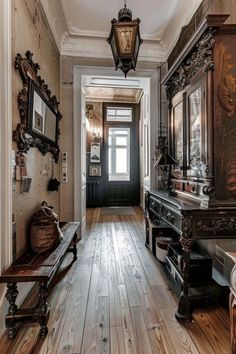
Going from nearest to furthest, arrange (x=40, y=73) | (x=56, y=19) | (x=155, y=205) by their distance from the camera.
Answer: (x=40, y=73) → (x=155, y=205) → (x=56, y=19)

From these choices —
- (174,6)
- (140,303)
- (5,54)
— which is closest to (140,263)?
(140,303)

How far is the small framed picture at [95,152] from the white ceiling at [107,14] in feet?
12.6

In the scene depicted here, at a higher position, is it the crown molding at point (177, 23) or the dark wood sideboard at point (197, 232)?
Result: the crown molding at point (177, 23)

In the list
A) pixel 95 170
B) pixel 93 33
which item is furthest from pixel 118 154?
pixel 93 33

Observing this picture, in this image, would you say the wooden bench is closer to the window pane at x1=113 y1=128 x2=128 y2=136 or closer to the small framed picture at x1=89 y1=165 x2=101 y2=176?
the small framed picture at x1=89 y1=165 x2=101 y2=176

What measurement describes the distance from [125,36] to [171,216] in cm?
193

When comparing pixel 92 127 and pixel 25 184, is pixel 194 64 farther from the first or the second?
pixel 92 127

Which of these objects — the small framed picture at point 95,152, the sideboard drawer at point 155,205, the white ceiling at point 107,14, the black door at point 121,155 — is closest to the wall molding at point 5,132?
the sideboard drawer at point 155,205

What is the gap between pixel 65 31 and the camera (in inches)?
141

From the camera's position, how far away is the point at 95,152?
7.31 m

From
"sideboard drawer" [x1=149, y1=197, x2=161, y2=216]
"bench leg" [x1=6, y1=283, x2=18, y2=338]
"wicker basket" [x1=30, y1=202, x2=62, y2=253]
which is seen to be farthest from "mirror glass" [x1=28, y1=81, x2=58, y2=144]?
"sideboard drawer" [x1=149, y1=197, x2=161, y2=216]

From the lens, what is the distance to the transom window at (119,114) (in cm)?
750

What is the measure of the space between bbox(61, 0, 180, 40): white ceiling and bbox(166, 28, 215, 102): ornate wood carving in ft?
3.56

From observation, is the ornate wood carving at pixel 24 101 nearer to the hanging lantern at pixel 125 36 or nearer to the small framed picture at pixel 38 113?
the small framed picture at pixel 38 113
